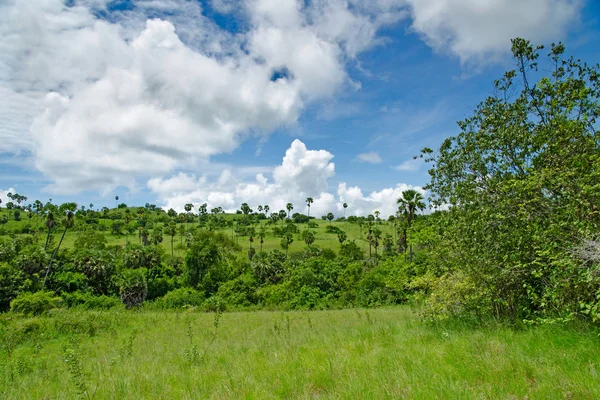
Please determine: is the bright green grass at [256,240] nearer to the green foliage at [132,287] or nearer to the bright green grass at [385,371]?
the green foliage at [132,287]

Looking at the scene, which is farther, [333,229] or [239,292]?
[333,229]

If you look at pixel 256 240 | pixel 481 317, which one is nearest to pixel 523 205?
pixel 481 317

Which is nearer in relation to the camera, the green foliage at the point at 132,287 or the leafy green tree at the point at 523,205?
the leafy green tree at the point at 523,205

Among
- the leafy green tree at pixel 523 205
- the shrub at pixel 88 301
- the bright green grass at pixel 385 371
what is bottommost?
the shrub at pixel 88 301

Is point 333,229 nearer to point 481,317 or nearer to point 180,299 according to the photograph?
point 180,299

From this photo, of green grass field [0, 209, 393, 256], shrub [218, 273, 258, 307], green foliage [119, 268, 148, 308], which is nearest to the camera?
green foliage [119, 268, 148, 308]

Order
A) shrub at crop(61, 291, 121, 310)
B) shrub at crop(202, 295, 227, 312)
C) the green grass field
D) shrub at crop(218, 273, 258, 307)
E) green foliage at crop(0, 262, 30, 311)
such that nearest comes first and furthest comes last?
green foliage at crop(0, 262, 30, 311), shrub at crop(61, 291, 121, 310), shrub at crop(202, 295, 227, 312), shrub at crop(218, 273, 258, 307), the green grass field

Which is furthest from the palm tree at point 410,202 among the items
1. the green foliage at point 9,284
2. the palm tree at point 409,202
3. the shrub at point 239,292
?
the green foliage at point 9,284

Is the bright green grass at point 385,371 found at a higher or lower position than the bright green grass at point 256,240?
lower

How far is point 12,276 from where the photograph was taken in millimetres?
50312

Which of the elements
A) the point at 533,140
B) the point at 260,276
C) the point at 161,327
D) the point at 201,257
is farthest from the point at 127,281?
the point at 533,140

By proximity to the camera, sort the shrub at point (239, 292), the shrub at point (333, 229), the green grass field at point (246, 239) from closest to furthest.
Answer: the shrub at point (239, 292) → the green grass field at point (246, 239) → the shrub at point (333, 229)

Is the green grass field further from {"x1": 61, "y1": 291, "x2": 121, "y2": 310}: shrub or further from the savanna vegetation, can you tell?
the savanna vegetation

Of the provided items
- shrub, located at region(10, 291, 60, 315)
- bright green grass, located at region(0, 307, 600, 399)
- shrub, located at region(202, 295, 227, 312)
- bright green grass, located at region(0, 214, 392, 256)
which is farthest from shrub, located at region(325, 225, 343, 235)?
bright green grass, located at region(0, 307, 600, 399)
